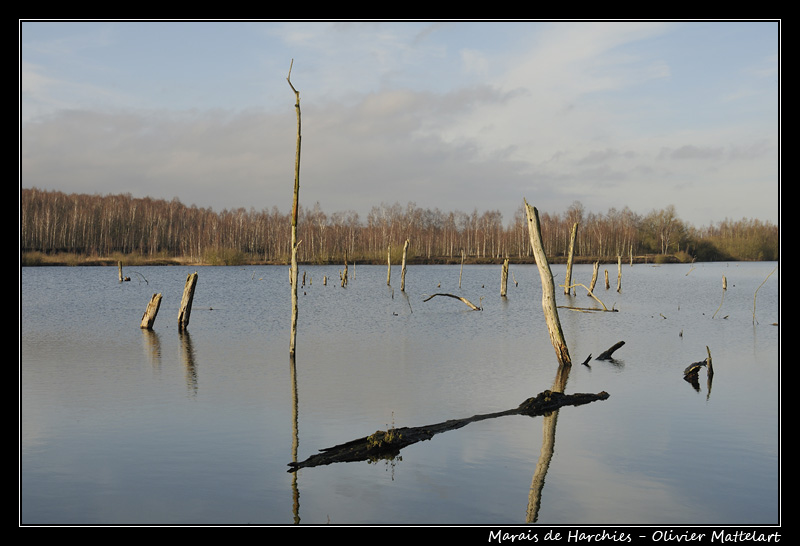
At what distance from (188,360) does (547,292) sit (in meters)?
10.1

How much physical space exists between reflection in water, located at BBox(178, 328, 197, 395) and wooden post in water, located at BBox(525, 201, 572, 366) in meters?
8.83

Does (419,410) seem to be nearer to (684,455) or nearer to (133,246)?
(684,455)

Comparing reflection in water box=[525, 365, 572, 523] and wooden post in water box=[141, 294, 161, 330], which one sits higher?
wooden post in water box=[141, 294, 161, 330]

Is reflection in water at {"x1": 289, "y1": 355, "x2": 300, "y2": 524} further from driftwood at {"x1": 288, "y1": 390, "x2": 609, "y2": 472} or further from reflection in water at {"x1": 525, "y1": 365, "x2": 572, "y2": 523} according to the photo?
reflection in water at {"x1": 525, "y1": 365, "x2": 572, "y2": 523}

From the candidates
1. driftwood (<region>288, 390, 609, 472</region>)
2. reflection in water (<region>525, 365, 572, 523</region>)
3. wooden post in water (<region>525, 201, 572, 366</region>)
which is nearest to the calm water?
reflection in water (<region>525, 365, 572, 523</region>)

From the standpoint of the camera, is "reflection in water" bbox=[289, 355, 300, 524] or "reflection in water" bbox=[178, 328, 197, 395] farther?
"reflection in water" bbox=[178, 328, 197, 395]

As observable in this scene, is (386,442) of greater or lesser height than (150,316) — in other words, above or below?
below

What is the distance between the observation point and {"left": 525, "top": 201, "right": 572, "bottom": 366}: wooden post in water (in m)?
17.5

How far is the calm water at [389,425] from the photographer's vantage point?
7.84m

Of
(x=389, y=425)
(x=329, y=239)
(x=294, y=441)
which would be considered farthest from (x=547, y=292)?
(x=329, y=239)

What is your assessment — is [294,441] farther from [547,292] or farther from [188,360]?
[188,360]

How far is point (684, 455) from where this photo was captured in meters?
10.0

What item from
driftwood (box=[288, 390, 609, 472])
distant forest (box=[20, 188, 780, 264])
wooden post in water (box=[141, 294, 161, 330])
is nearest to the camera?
driftwood (box=[288, 390, 609, 472])

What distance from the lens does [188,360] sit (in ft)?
62.2
